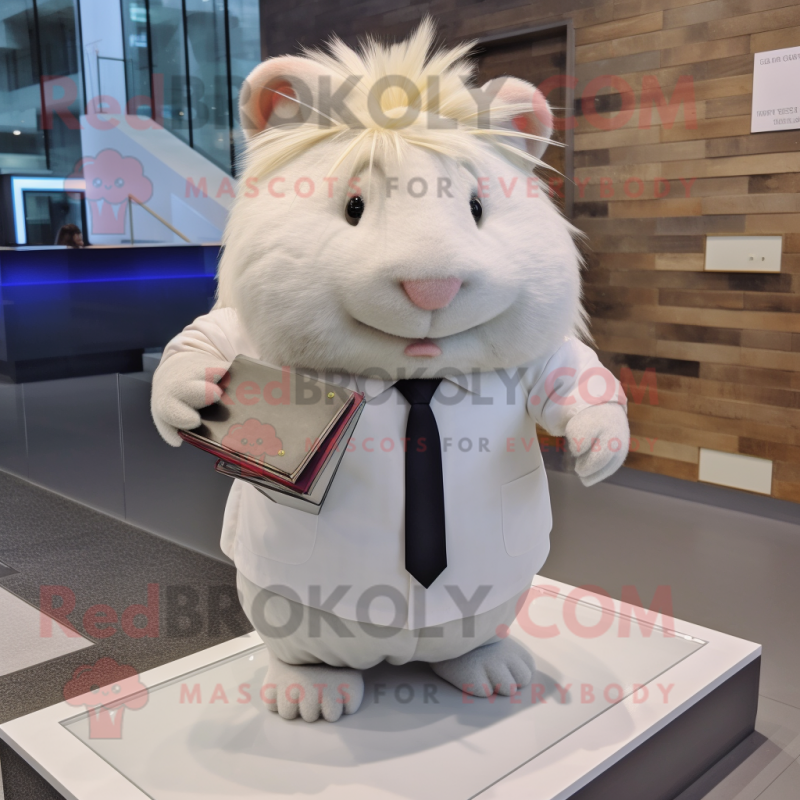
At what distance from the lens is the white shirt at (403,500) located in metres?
1.31

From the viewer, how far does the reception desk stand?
13.7ft

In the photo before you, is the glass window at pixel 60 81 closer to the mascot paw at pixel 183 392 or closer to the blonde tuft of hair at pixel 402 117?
the blonde tuft of hair at pixel 402 117

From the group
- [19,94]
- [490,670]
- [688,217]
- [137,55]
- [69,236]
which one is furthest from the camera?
[137,55]

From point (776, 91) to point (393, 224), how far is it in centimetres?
257

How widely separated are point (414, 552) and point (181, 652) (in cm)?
124

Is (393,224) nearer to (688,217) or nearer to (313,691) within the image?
(313,691)

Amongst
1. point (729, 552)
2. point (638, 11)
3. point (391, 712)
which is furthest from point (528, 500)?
point (638, 11)

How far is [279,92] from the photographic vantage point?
1.33 m

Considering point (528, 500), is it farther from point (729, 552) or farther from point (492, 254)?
point (729, 552)

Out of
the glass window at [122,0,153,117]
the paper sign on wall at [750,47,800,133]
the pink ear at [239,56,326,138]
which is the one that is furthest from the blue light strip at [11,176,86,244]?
the pink ear at [239,56,326,138]

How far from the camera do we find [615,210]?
148 inches

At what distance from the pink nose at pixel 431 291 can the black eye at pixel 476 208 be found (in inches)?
6.0

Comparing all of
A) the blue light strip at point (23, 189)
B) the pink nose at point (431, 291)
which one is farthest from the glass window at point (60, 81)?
the pink nose at point (431, 291)

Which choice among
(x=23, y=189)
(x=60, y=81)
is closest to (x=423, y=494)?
(x=23, y=189)
